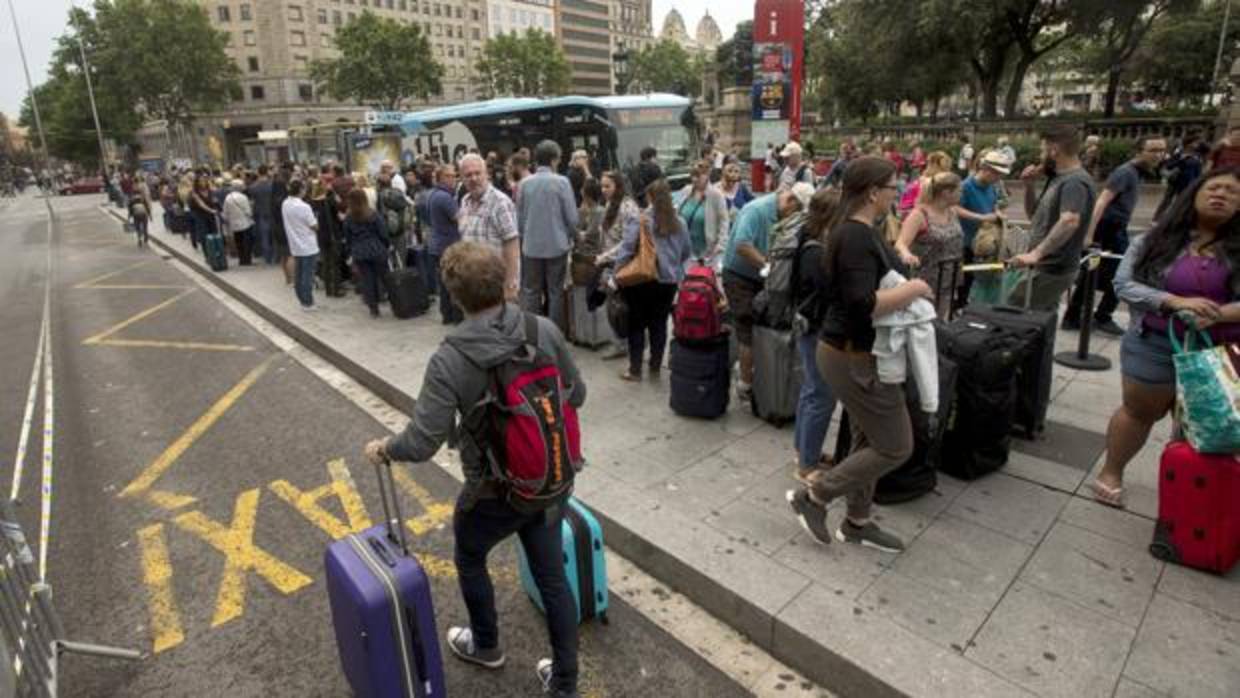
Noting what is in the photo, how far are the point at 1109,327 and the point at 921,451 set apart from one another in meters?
4.44

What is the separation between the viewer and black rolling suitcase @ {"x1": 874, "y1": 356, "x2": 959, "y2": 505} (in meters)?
3.77

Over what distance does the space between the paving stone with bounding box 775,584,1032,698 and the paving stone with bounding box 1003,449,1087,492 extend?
1789mm

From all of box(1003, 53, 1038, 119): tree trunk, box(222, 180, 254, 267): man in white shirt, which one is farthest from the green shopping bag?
box(1003, 53, 1038, 119): tree trunk

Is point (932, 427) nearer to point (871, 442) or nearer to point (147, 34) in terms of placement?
point (871, 442)

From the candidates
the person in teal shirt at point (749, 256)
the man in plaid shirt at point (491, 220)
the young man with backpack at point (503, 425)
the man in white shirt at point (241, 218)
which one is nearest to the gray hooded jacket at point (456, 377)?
the young man with backpack at point (503, 425)

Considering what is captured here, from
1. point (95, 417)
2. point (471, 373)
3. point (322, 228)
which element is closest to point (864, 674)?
point (471, 373)

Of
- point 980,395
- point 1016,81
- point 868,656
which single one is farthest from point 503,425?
point 1016,81

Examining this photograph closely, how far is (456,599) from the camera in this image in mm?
3482

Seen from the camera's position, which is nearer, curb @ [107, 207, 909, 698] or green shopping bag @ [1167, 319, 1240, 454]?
curb @ [107, 207, 909, 698]

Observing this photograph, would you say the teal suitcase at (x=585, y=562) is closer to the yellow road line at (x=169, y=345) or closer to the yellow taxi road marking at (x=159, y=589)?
the yellow taxi road marking at (x=159, y=589)

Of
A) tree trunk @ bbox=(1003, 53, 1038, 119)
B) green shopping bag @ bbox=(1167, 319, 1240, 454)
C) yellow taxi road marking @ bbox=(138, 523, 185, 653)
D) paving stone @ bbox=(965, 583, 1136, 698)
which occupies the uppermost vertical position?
tree trunk @ bbox=(1003, 53, 1038, 119)

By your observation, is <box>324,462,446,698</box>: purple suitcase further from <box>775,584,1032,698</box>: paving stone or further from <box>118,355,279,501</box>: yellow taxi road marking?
<box>118,355,279,501</box>: yellow taxi road marking

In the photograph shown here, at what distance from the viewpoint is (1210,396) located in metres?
2.99

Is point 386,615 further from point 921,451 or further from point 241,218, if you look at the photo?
point 241,218
